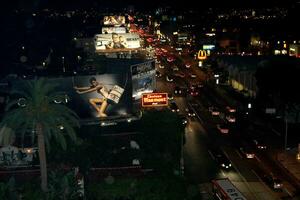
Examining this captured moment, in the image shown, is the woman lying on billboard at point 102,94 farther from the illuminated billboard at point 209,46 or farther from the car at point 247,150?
the illuminated billboard at point 209,46

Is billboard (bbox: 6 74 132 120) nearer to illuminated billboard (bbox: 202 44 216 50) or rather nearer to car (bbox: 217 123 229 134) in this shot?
car (bbox: 217 123 229 134)

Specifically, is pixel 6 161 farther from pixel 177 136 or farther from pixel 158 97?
pixel 158 97

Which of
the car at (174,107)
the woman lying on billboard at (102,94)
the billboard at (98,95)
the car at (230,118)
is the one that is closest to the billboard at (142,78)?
the car at (174,107)

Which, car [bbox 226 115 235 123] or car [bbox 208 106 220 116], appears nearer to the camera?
car [bbox 226 115 235 123]

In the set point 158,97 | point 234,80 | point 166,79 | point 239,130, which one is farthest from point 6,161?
point 166,79

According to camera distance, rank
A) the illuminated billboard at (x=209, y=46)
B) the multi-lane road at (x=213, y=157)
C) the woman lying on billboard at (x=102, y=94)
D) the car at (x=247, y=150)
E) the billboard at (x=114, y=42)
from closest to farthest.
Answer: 1. the multi-lane road at (x=213, y=157)
2. the car at (x=247, y=150)
3. the woman lying on billboard at (x=102, y=94)
4. the billboard at (x=114, y=42)
5. the illuminated billboard at (x=209, y=46)

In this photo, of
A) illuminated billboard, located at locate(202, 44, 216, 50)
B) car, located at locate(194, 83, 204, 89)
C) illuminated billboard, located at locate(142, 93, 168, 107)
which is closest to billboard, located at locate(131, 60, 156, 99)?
illuminated billboard, located at locate(142, 93, 168, 107)

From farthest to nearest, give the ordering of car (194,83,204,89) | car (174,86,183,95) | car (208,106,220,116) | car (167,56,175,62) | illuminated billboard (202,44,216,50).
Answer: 1. illuminated billboard (202,44,216,50)
2. car (167,56,175,62)
3. car (194,83,204,89)
4. car (174,86,183,95)
5. car (208,106,220,116)
